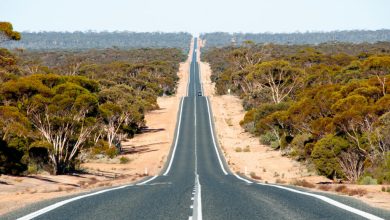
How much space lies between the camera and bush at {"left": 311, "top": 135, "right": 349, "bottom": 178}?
39.6m

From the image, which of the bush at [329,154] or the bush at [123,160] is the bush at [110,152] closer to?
the bush at [123,160]

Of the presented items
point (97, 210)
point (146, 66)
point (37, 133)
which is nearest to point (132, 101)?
point (37, 133)

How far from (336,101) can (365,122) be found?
22.6 feet

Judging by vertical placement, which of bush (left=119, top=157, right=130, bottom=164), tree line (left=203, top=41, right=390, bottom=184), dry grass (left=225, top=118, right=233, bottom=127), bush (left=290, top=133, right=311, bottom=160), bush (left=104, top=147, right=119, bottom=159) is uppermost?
tree line (left=203, top=41, right=390, bottom=184)

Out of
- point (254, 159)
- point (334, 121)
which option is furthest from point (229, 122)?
point (334, 121)

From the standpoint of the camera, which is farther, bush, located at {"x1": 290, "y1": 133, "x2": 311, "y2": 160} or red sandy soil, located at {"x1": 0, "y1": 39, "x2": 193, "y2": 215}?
bush, located at {"x1": 290, "y1": 133, "x2": 311, "y2": 160}

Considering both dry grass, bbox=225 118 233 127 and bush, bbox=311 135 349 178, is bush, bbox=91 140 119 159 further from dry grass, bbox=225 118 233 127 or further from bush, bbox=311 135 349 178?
dry grass, bbox=225 118 233 127

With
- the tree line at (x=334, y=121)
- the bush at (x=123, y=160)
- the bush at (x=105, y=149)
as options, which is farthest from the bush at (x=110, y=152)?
the tree line at (x=334, y=121)

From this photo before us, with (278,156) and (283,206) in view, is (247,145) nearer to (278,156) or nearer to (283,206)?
(278,156)

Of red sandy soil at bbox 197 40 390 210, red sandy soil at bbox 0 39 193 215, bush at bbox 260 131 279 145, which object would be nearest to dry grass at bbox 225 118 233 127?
red sandy soil at bbox 197 40 390 210

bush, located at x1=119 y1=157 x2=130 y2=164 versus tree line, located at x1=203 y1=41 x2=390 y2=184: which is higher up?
tree line, located at x1=203 y1=41 x2=390 y2=184

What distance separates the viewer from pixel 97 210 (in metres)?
11.1

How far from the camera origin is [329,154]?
131 feet

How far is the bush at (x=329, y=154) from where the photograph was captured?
39.6 m
